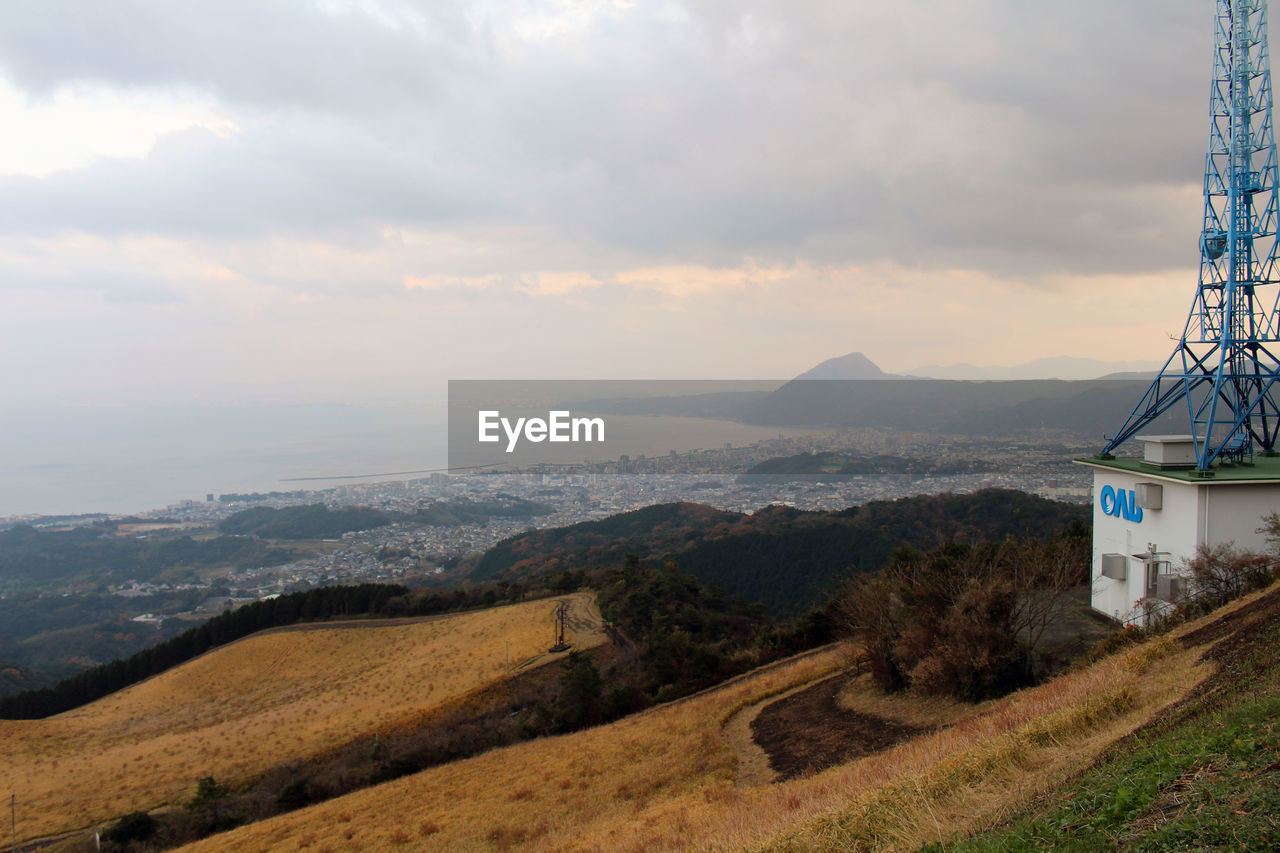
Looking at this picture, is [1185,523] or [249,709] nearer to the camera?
[1185,523]

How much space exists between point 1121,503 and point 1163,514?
85 cm

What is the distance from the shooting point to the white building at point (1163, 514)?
9.60m

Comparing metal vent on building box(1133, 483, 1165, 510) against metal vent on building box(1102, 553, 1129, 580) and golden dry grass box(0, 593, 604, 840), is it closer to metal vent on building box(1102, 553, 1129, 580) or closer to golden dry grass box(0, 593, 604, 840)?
metal vent on building box(1102, 553, 1129, 580)

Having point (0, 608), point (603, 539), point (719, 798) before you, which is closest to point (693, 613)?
point (719, 798)

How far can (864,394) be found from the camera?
67.9 metres

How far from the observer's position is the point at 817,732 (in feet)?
31.8

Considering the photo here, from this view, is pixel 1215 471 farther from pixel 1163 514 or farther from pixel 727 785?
pixel 727 785

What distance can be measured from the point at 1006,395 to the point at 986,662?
59.2 metres

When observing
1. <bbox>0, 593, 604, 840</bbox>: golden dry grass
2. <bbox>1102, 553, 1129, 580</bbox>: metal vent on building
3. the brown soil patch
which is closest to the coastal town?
<bbox>0, 593, 604, 840</bbox>: golden dry grass

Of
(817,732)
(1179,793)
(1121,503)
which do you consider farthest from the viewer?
(1121,503)

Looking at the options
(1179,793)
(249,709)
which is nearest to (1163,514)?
(1179,793)

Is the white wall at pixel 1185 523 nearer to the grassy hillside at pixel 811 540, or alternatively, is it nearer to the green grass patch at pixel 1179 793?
the green grass patch at pixel 1179 793

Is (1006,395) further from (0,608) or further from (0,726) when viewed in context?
(0,608)

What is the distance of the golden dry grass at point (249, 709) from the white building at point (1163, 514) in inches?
576
